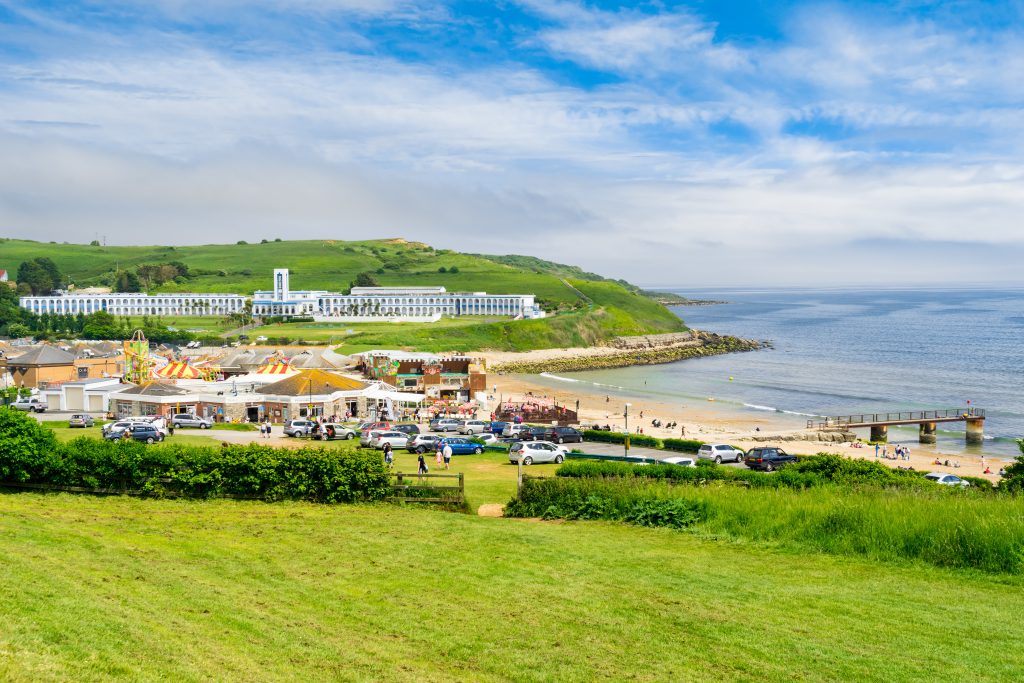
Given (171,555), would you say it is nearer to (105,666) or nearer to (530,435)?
(105,666)

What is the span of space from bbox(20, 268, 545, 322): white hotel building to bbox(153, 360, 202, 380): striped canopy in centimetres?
10106

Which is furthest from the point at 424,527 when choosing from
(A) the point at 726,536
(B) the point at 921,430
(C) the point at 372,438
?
(B) the point at 921,430

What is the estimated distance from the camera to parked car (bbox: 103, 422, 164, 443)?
30.8 metres

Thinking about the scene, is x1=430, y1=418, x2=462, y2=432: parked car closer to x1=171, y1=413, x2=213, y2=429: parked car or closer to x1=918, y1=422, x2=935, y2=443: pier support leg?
x1=171, y1=413, x2=213, y2=429: parked car

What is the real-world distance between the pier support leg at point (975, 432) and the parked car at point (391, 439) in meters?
35.8

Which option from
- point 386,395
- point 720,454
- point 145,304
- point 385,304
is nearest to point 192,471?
point 720,454

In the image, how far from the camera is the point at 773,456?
30.3 m

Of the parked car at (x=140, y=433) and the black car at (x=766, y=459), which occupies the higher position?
the parked car at (x=140, y=433)

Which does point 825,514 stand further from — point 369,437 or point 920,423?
point 920,423

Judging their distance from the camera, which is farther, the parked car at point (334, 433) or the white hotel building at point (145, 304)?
the white hotel building at point (145, 304)

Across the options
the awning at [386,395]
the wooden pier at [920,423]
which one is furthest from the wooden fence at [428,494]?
the wooden pier at [920,423]

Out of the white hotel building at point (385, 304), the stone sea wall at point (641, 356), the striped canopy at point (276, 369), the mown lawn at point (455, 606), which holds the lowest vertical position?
the stone sea wall at point (641, 356)

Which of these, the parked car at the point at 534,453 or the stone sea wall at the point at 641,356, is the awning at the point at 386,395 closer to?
the parked car at the point at 534,453

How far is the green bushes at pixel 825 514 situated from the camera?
13.7m
